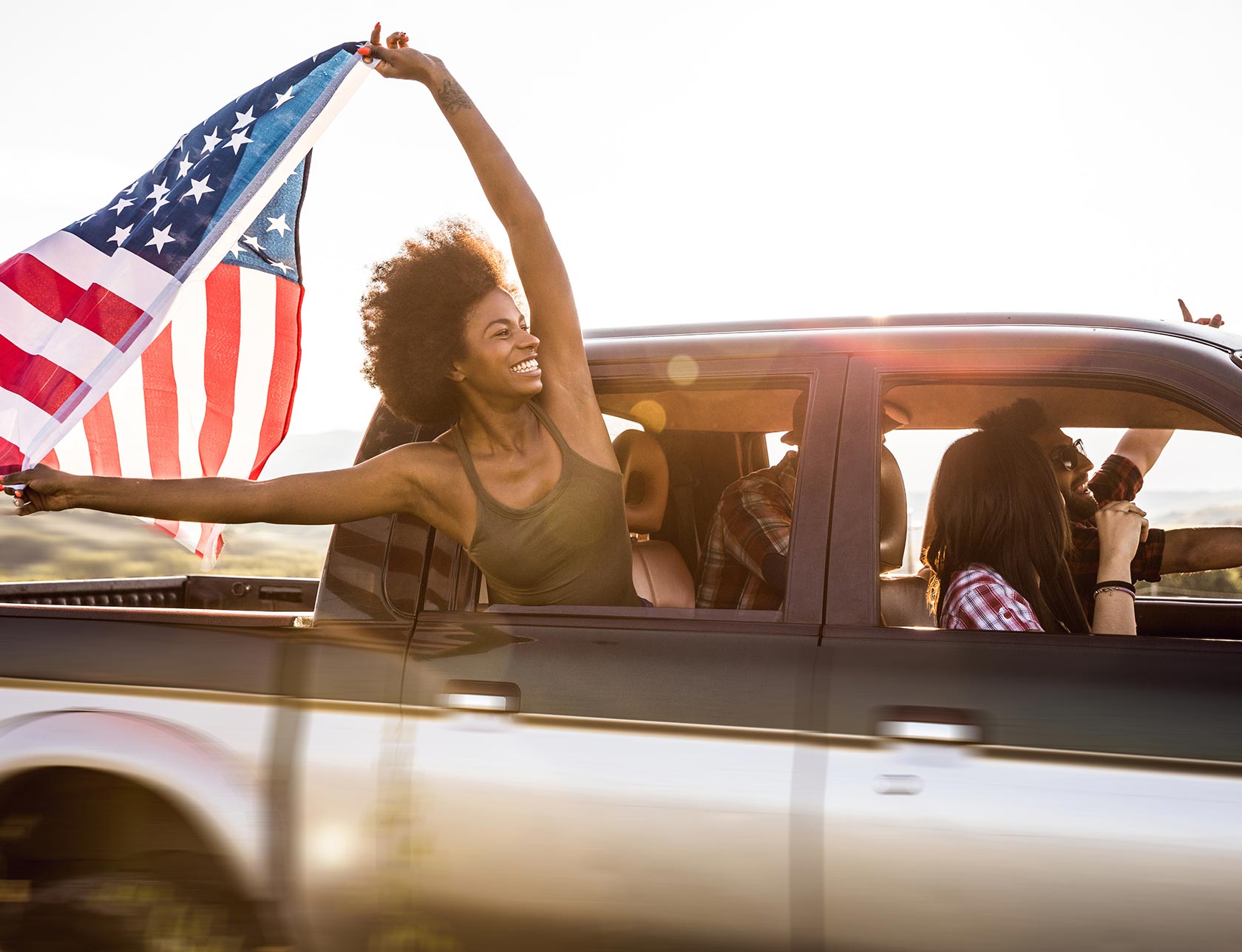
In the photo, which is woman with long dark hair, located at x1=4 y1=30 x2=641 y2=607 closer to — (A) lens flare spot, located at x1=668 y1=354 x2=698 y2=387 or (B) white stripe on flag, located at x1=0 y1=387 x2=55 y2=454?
(A) lens flare spot, located at x1=668 y1=354 x2=698 y2=387

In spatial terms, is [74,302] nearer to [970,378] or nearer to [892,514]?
[892,514]

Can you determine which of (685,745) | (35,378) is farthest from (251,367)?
(685,745)

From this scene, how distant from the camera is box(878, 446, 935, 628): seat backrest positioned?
2.68 meters

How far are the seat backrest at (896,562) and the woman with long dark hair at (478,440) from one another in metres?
0.61

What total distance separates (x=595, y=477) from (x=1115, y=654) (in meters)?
1.22

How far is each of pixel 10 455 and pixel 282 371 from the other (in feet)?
3.87

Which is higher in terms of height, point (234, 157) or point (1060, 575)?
point (234, 157)

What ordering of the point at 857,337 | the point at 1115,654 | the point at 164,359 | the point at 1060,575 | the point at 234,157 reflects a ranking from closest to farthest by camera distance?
1. the point at 1115,654
2. the point at 857,337
3. the point at 1060,575
4. the point at 234,157
5. the point at 164,359

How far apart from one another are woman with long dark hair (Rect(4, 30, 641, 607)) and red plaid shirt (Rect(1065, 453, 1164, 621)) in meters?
1.31

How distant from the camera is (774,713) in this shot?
89.6 inches

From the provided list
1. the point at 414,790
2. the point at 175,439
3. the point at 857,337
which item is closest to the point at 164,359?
the point at 175,439

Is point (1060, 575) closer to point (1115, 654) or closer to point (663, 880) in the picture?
point (1115, 654)

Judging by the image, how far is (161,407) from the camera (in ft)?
13.0

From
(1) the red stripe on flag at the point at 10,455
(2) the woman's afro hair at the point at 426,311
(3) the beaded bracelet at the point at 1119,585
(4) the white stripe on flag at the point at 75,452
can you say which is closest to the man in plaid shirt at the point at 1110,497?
(3) the beaded bracelet at the point at 1119,585
